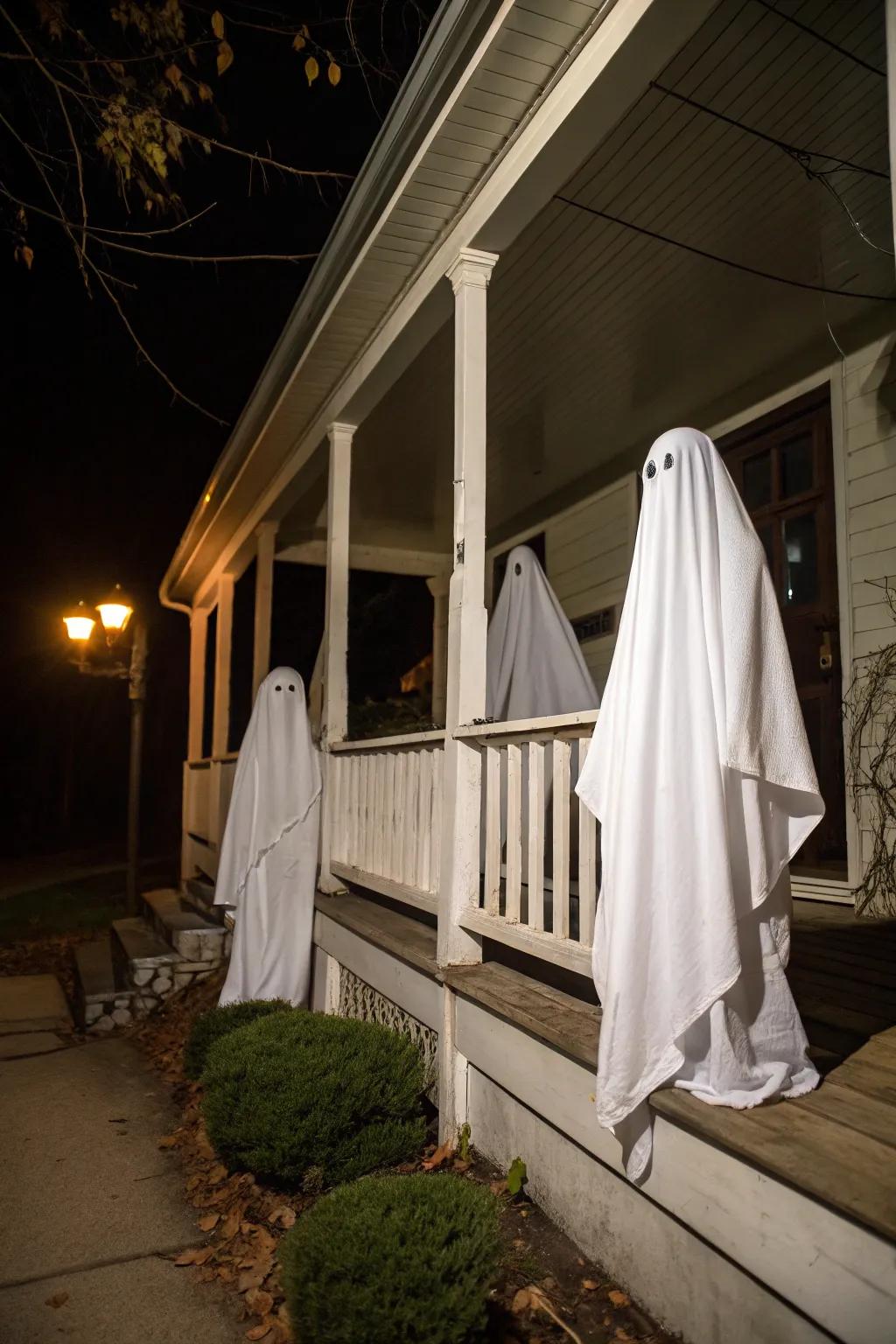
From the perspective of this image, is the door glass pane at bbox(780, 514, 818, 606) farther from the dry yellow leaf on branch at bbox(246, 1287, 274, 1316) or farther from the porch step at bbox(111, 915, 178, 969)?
the porch step at bbox(111, 915, 178, 969)

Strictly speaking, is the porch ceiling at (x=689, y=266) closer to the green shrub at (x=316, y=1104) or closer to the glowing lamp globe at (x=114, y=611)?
the glowing lamp globe at (x=114, y=611)

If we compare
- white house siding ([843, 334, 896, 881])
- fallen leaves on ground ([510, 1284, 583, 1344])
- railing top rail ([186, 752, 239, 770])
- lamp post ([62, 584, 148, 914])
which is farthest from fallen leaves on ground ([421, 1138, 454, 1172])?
lamp post ([62, 584, 148, 914])

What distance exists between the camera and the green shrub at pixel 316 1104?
3531 mm

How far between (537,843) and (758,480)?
393 cm

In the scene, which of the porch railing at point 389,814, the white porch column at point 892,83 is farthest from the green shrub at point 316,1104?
the white porch column at point 892,83

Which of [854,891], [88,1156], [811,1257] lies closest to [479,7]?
[811,1257]

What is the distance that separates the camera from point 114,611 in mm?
9867

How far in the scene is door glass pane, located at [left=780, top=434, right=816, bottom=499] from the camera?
5984 mm

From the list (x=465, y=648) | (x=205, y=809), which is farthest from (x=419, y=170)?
(x=205, y=809)

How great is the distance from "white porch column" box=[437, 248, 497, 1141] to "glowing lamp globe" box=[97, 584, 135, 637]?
6.47 m

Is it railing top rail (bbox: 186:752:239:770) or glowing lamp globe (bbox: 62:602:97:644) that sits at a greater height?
glowing lamp globe (bbox: 62:602:97:644)

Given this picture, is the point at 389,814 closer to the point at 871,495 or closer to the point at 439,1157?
the point at 439,1157

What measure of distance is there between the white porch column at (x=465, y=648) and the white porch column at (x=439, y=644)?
18.5 ft

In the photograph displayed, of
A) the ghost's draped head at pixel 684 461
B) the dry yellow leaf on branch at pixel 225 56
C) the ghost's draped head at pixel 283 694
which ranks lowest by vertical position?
the ghost's draped head at pixel 283 694
